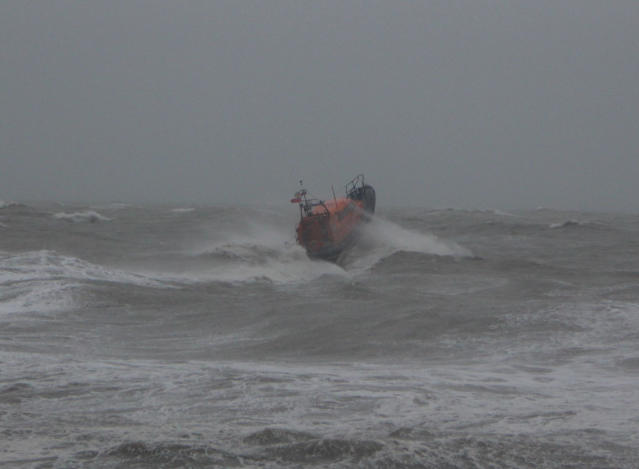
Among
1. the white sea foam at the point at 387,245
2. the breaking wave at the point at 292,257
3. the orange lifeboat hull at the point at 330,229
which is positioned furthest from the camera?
the white sea foam at the point at 387,245

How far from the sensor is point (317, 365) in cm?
850

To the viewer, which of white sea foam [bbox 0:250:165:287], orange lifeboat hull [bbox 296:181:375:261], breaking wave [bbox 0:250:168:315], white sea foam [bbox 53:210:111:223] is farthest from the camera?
white sea foam [bbox 53:210:111:223]

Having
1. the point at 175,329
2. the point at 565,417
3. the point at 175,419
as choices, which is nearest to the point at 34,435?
the point at 175,419

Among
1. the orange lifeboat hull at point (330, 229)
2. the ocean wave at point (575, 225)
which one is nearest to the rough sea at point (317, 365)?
the orange lifeboat hull at point (330, 229)

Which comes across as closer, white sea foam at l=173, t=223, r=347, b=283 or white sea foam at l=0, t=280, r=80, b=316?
white sea foam at l=0, t=280, r=80, b=316

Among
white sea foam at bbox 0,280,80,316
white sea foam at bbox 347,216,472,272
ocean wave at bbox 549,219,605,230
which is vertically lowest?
ocean wave at bbox 549,219,605,230

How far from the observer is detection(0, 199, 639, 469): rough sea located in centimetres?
514

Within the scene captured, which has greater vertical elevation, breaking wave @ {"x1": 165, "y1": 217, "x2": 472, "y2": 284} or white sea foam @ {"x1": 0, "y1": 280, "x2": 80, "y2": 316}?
white sea foam @ {"x1": 0, "y1": 280, "x2": 80, "y2": 316}

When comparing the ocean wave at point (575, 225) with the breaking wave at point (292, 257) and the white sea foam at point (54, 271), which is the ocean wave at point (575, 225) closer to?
the breaking wave at point (292, 257)

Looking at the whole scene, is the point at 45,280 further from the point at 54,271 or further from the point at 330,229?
the point at 330,229

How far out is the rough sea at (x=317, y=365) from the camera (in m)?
5.14

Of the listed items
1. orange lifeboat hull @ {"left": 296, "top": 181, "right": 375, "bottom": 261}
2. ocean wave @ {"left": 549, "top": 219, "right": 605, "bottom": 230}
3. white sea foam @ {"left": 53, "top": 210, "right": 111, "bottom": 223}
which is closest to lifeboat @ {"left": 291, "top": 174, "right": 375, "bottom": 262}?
orange lifeboat hull @ {"left": 296, "top": 181, "right": 375, "bottom": 261}

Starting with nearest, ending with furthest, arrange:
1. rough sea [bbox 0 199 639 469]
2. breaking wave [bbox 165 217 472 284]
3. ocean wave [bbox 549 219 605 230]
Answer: rough sea [bbox 0 199 639 469], breaking wave [bbox 165 217 472 284], ocean wave [bbox 549 219 605 230]

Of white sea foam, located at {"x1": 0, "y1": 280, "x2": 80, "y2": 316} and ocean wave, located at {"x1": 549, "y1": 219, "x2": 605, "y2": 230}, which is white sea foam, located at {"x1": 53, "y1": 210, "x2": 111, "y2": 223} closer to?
ocean wave, located at {"x1": 549, "y1": 219, "x2": 605, "y2": 230}
